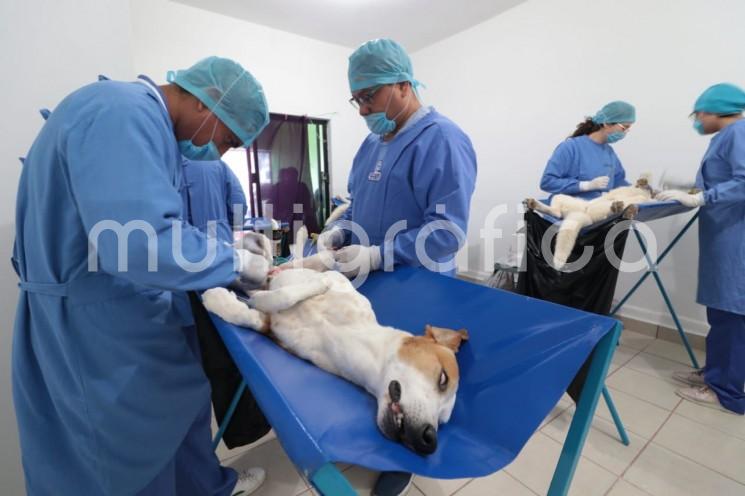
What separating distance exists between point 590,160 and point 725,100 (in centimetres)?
74

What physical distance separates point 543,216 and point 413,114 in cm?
151

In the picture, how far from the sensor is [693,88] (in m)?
2.42

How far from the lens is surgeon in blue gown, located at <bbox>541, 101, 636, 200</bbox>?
240 centimetres

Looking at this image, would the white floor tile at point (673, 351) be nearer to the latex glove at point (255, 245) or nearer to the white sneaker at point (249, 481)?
the white sneaker at point (249, 481)

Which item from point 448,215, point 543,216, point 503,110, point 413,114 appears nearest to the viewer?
point 448,215

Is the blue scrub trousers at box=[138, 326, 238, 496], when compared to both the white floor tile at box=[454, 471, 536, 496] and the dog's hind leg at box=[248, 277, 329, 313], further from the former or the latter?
the white floor tile at box=[454, 471, 536, 496]

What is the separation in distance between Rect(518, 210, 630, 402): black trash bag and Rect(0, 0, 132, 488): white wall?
8.49 ft

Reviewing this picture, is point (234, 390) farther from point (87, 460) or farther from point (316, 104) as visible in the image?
point (316, 104)

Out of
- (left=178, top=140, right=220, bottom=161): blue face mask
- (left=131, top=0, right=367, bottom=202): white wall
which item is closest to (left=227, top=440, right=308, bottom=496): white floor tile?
(left=178, top=140, right=220, bottom=161): blue face mask

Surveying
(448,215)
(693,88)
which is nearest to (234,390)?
(448,215)

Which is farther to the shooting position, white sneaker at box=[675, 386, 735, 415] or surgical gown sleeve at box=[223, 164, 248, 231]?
surgical gown sleeve at box=[223, 164, 248, 231]

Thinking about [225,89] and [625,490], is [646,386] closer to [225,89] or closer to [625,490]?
[625,490]

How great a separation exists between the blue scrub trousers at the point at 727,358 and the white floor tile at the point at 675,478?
646 millimetres

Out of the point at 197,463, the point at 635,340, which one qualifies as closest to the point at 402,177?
the point at 197,463
